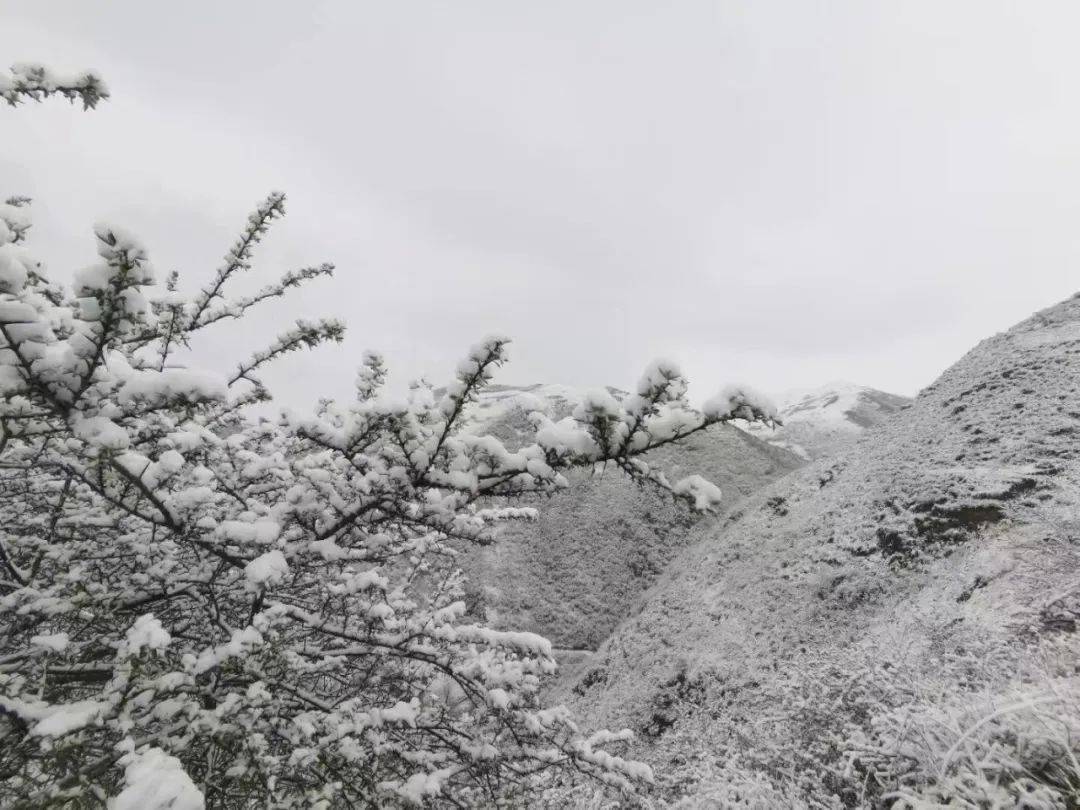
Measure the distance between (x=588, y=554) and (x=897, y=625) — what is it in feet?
35.5

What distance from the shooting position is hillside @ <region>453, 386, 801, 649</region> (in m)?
14.6

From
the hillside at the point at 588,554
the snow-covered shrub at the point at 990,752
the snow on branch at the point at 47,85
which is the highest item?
the snow on branch at the point at 47,85

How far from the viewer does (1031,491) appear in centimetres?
718

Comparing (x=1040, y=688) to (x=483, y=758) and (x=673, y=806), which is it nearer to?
(x=673, y=806)

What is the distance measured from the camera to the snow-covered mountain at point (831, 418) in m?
31.8

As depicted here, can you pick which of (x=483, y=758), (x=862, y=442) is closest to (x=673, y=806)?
(x=483, y=758)

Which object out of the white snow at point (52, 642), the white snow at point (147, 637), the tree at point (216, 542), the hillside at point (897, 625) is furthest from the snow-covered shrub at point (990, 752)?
the white snow at point (52, 642)

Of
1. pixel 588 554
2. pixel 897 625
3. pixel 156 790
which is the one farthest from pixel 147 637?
pixel 588 554

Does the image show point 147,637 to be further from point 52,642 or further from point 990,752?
point 990,752

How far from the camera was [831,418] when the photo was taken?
35938mm

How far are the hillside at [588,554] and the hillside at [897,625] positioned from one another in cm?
291

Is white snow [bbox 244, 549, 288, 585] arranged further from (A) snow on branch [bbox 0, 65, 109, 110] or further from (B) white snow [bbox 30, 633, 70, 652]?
(A) snow on branch [bbox 0, 65, 109, 110]

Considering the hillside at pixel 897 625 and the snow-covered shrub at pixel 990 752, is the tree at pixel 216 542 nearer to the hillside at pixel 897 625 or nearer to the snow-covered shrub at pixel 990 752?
the snow-covered shrub at pixel 990 752

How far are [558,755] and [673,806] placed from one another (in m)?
2.94
